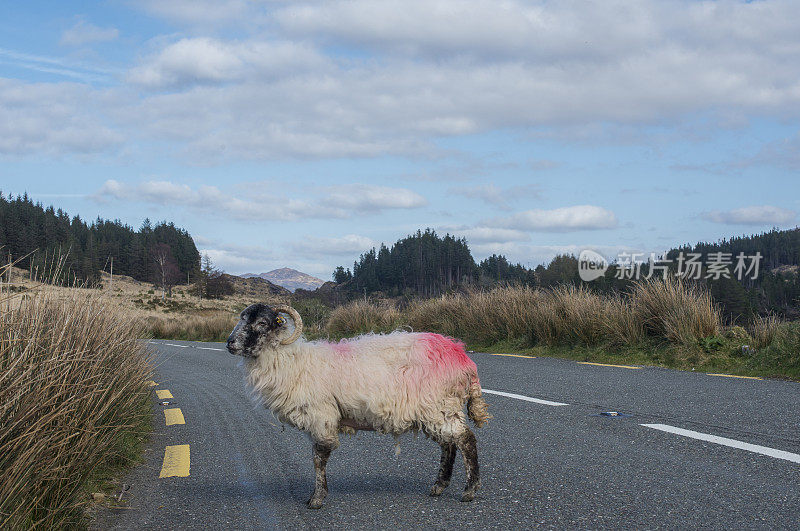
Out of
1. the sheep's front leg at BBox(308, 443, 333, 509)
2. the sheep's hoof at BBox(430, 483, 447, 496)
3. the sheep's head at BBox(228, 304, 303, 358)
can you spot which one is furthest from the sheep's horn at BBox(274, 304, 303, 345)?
the sheep's hoof at BBox(430, 483, 447, 496)

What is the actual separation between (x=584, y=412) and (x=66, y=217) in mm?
155056

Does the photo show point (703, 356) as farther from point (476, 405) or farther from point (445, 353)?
point (445, 353)

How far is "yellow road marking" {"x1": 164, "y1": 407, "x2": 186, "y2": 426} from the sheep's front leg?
3.61 metres

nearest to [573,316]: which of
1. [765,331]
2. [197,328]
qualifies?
[765,331]

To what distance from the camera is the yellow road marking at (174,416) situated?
755 cm

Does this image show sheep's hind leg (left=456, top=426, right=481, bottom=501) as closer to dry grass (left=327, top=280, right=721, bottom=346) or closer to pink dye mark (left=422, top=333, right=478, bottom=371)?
pink dye mark (left=422, top=333, right=478, bottom=371)

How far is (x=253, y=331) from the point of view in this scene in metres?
4.54

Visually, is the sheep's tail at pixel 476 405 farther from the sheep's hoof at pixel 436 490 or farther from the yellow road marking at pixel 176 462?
the yellow road marking at pixel 176 462

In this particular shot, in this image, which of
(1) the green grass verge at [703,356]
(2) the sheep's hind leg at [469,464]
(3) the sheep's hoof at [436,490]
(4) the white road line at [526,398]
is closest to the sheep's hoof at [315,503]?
(3) the sheep's hoof at [436,490]

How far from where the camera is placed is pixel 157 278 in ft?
370

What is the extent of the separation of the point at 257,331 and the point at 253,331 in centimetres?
3

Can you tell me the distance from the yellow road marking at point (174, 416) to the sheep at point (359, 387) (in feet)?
11.4

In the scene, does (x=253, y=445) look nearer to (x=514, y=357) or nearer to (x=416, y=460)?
(x=416, y=460)

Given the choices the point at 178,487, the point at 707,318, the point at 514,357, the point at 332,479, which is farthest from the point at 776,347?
the point at 178,487
